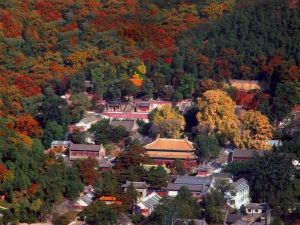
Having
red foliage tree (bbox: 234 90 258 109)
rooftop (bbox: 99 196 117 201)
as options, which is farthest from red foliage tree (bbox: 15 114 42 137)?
red foliage tree (bbox: 234 90 258 109)

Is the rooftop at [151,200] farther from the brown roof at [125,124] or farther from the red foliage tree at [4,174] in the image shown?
the brown roof at [125,124]

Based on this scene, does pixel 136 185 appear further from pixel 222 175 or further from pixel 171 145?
pixel 171 145

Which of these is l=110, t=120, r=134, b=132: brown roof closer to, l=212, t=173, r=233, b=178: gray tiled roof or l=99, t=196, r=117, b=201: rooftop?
l=212, t=173, r=233, b=178: gray tiled roof

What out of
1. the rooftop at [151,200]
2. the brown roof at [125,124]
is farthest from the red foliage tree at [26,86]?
the rooftop at [151,200]

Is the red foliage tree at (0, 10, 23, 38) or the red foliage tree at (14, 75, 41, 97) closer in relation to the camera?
the red foliage tree at (14, 75, 41, 97)

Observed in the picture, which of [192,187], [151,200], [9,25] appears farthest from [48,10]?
[151,200]

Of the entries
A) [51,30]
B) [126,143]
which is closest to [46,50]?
[51,30]

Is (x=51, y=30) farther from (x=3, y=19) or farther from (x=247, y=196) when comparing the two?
(x=247, y=196)
